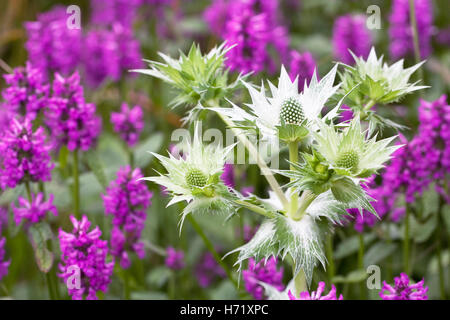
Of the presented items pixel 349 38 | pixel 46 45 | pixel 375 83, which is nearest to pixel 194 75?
pixel 375 83

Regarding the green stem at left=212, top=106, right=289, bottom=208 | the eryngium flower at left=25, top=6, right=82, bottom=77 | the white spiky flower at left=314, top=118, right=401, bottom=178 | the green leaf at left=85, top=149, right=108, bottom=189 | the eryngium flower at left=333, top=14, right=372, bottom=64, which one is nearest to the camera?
the white spiky flower at left=314, top=118, right=401, bottom=178

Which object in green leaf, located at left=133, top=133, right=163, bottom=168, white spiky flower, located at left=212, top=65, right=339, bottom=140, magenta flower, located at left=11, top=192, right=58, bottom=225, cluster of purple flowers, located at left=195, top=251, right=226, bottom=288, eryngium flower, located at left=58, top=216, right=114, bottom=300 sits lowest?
cluster of purple flowers, located at left=195, top=251, right=226, bottom=288

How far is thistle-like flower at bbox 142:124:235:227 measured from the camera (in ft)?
3.21

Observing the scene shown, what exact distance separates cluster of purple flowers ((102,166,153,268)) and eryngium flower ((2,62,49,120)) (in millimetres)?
249

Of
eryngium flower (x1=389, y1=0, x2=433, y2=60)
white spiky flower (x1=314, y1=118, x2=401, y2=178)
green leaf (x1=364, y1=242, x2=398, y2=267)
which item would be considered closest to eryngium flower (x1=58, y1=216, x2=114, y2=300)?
white spiky flower (x1=314, y1=118, x2=401, y2=178)

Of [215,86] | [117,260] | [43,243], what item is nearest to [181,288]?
[117,260]

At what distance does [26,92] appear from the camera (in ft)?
4.70

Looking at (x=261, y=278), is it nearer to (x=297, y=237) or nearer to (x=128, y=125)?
(x=297, y=237)

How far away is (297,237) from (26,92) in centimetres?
77

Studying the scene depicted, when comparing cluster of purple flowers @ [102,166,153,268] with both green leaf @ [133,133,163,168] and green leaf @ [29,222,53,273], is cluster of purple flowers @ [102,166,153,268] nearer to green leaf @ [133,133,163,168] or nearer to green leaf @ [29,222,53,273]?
green leaf @ [29,222,53,273]

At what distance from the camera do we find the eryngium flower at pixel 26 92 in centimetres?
142

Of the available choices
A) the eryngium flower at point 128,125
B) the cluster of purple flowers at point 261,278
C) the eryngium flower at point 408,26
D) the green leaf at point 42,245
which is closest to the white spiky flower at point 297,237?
the cluster of purple flowers at point 261,278

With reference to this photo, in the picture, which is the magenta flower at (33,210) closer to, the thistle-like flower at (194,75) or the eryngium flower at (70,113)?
the eryngium flower at (70,113)
